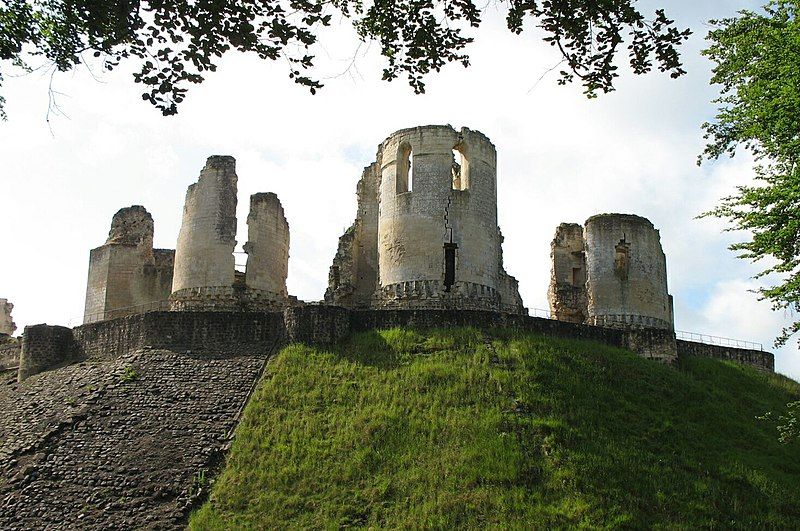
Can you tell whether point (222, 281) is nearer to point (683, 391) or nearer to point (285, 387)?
point (285, 387)

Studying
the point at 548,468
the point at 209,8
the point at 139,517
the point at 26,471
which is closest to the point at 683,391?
the point at 548,468

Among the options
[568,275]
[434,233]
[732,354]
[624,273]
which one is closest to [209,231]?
[434,233]

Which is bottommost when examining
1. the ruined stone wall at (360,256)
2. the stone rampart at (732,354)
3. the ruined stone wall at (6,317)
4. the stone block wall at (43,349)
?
the stone block wall at (43,349)

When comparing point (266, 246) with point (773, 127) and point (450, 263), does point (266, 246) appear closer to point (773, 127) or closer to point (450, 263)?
point (450, 263)

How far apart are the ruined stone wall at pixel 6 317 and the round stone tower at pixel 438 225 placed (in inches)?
786

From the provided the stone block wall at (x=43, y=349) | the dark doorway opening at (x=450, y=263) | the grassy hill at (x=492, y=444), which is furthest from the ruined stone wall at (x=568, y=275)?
the stone block wall at (x=43, y=349)

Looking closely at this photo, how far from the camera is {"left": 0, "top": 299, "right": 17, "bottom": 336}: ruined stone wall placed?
1647 inches

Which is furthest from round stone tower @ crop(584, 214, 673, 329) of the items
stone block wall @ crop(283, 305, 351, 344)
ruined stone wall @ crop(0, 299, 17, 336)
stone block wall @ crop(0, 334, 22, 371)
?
ruined stone wall @ crop(0, 299, 17, 336)

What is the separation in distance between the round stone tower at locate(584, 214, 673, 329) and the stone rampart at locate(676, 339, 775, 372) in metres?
1.46

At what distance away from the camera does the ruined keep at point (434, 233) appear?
3031 centimetres

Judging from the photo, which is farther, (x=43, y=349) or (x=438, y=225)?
(x=438, y=225)

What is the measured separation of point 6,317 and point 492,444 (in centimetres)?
2881

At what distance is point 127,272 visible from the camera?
35.6 meters

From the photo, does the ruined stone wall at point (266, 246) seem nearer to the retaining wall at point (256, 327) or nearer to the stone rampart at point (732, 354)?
the retaining wall at point (256, 327)
